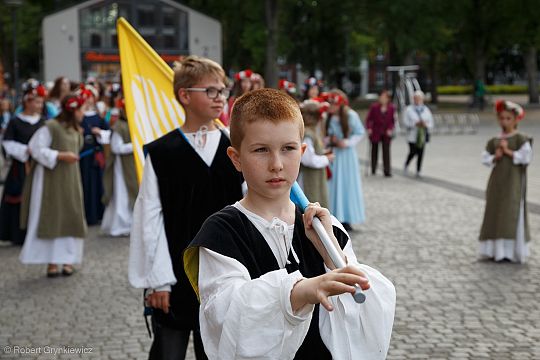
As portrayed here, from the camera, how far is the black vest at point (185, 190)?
421 cm

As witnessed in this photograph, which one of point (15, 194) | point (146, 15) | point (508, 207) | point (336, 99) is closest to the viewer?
point (508, 207)

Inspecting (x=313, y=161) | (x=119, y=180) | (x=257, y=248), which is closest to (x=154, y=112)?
(x=257, y=248)

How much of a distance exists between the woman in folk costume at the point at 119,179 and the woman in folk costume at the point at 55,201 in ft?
9.07

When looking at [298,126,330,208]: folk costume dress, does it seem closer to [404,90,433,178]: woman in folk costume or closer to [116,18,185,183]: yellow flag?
[116,18,185,183]: yellow flag

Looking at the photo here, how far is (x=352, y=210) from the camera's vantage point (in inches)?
470

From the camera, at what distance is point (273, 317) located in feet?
8.12

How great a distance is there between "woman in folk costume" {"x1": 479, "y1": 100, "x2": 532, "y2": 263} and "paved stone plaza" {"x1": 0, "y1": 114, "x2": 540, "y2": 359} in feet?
0.78

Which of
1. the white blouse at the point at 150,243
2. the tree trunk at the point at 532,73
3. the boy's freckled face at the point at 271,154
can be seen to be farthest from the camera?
the tree trunk at the point at 532,73

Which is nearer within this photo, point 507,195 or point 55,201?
point 55,201

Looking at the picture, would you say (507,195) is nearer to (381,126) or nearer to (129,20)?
(381,126)

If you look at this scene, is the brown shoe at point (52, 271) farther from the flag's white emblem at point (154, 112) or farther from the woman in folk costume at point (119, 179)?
the flag's white emblem at point (154, 112)

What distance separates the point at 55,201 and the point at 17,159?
194 centimetres

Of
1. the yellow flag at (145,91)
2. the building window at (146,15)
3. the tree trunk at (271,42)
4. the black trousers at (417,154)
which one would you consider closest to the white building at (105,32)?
the building window at (146,15)

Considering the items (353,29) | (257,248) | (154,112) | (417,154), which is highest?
(353,29)
